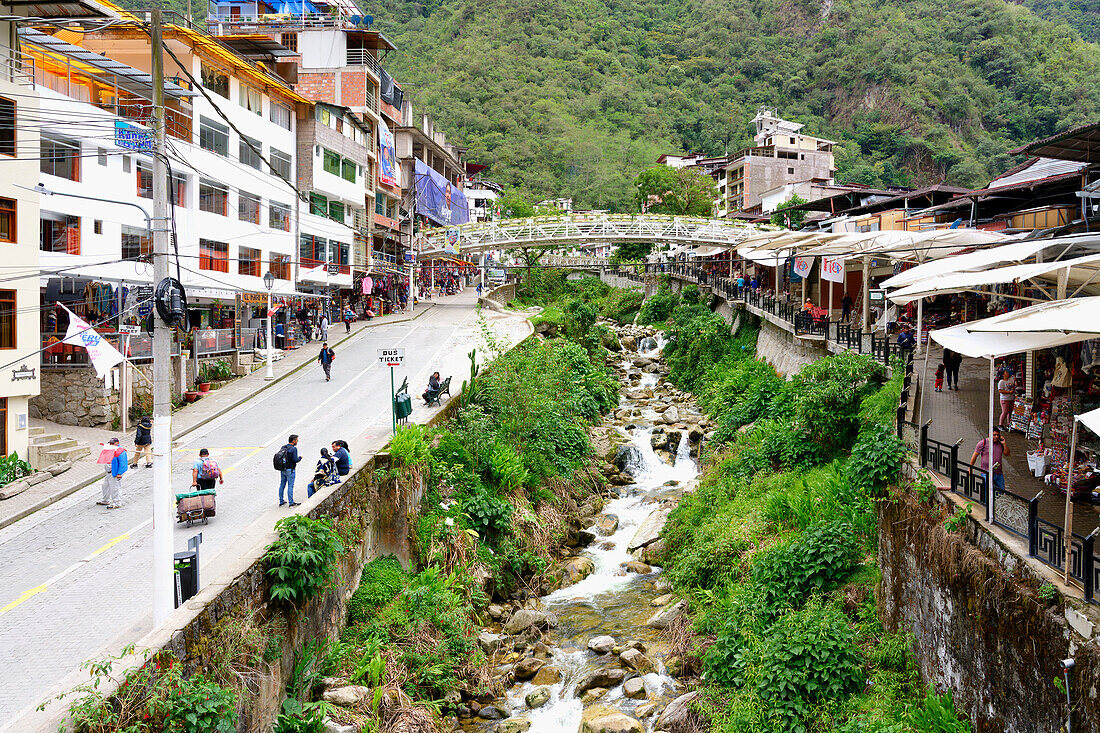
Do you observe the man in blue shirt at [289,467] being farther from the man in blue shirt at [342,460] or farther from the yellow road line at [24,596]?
the yellow road line at [24,596]

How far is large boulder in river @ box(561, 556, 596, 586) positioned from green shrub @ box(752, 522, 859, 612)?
5.86 m

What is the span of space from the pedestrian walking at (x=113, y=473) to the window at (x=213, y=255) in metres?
17.4

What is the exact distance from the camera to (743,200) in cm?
8412

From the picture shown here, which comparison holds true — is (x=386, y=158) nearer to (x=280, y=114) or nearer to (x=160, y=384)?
(x=280, y=114)

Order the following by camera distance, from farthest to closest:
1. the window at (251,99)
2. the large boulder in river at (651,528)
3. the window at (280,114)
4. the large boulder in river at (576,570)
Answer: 1. the window at (280,114)
2. the window at (251,99)
3. the large boulder in river at (651,528)
4. the large boulder in river at (576,570)

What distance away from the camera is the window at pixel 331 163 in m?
45.3

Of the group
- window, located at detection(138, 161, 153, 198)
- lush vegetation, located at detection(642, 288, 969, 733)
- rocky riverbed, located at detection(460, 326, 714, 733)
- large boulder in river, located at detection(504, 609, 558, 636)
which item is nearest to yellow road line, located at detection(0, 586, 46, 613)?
rocky riverbed, located at detection(460, 326, 714, 733)

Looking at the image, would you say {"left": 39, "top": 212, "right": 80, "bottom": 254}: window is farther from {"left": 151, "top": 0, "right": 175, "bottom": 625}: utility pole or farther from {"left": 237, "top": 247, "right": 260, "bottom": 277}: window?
{"left": 151, "top": 0, "right": 175, "bottom": 625}: utility pole

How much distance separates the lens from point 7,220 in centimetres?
2153

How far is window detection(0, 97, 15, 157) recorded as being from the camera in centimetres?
2136

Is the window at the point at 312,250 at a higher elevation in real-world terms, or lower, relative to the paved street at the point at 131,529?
higher

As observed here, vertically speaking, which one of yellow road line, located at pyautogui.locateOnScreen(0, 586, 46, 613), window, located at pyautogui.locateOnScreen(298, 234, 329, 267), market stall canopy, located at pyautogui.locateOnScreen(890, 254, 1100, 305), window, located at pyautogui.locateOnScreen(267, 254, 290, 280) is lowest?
yellow road line, located at pyautogui.locateOnScreen(0, 586, 46, 613)

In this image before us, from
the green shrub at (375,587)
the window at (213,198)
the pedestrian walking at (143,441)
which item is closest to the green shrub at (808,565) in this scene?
the green shrub at (375,587)

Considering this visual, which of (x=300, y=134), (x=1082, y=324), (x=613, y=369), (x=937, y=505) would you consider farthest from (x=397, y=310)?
(x=1082, y=324)
